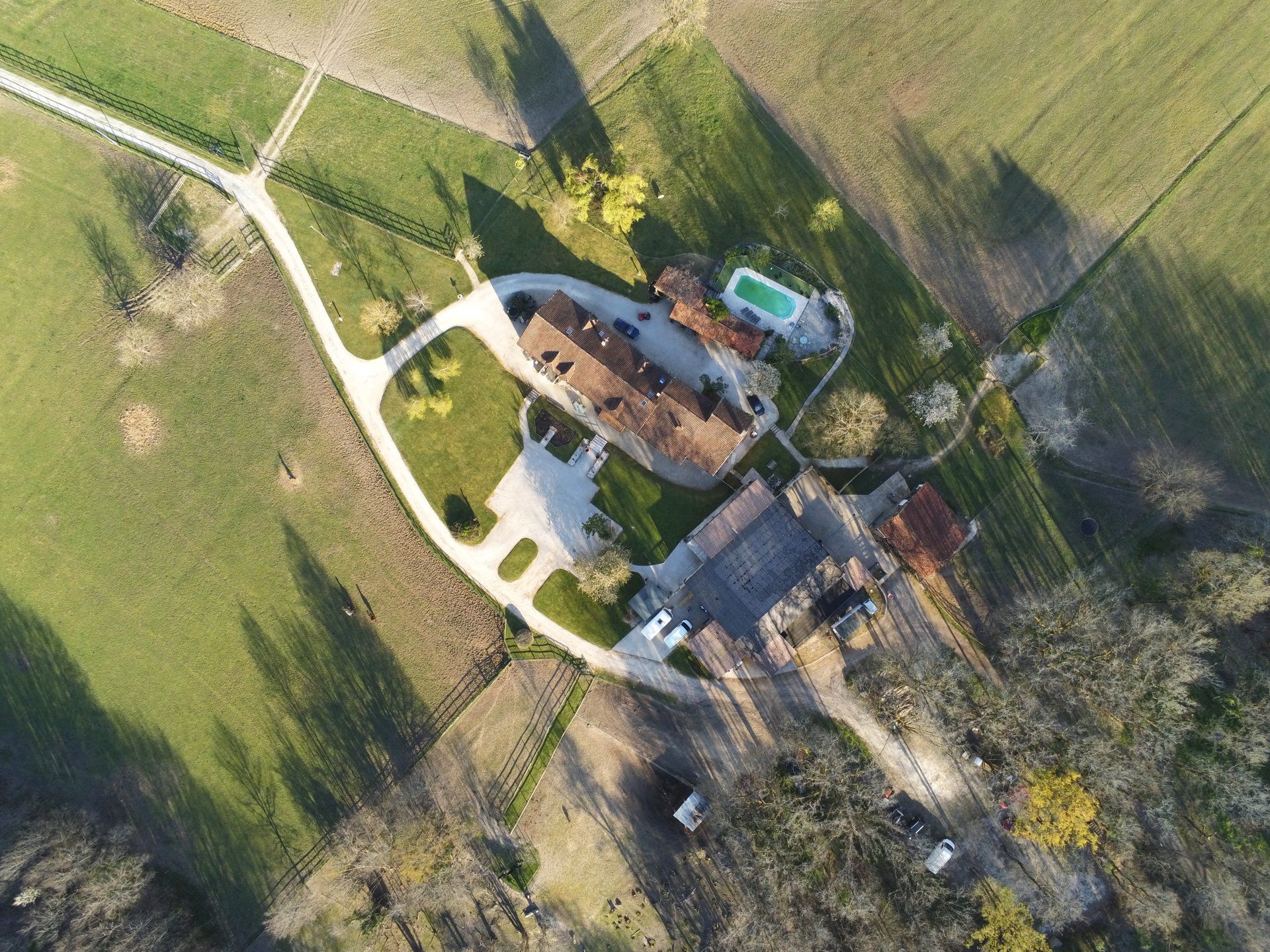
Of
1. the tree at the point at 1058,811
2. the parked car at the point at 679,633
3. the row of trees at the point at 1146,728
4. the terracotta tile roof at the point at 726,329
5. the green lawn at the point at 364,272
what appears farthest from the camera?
the green lawn at the point at 364,272

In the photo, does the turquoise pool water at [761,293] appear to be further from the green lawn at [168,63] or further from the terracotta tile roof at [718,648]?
the green lawn at [168,63]

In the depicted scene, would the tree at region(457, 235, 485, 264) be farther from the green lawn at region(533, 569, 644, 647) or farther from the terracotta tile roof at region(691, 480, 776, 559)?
the terracotta tile roof at region(691, 480, 776, 559)

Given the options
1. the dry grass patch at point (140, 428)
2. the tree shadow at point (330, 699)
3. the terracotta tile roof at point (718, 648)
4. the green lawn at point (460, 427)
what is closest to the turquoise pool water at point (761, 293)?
the green lawn at point (460, 427)

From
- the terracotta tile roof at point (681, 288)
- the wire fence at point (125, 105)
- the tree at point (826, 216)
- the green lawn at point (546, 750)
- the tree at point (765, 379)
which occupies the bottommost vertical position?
the green lawn at point (546, 750)

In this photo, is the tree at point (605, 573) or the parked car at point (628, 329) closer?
the tree at point (605, 573)

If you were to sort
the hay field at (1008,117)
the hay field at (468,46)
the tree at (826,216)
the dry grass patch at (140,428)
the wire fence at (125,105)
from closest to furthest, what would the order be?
the tree at (826,216), the hay field at (1008,117), the hay field at (468,46), the dry grass patch at (140,428), the wire fence at (125,105)

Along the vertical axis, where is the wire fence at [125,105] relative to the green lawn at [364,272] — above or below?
above
